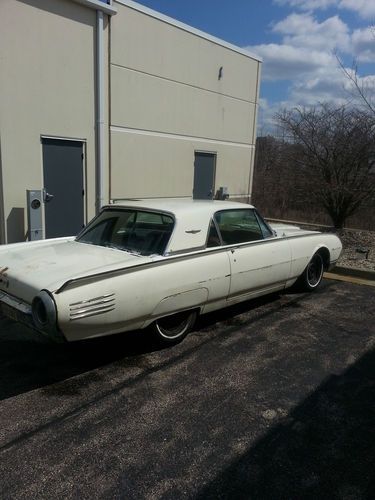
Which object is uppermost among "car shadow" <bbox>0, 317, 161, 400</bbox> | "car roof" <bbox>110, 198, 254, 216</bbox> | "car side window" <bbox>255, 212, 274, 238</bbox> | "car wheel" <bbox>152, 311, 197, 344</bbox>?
"car roof" <bbox>110, 198, 254, 216</bbox>

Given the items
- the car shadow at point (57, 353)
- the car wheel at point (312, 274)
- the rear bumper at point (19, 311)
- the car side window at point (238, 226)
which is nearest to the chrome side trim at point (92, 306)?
the rear bumper at point (19, 311)

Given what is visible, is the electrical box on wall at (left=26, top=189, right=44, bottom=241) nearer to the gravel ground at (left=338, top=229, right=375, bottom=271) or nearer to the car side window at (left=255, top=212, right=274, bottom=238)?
the car side window at (left=255, top=212, right=274, bottom=238)

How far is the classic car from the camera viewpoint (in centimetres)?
316

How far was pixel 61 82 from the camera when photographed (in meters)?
7.07

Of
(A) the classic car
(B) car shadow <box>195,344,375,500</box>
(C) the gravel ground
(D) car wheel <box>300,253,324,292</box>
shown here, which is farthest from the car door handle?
(B) car shadow <box>195,344,375,500</box>

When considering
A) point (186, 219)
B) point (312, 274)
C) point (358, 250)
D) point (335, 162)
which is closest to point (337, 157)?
point (335, 162)

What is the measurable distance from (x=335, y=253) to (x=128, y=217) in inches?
128

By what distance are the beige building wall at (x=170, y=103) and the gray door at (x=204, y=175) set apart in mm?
166

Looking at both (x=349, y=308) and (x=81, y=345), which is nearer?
(x=81, y=345)

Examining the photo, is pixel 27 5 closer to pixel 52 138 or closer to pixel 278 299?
pixel 52 138

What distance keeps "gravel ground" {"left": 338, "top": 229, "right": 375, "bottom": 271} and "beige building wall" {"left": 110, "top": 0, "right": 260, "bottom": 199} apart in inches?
126

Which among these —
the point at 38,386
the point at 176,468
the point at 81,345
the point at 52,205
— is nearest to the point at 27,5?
the point at 52,205

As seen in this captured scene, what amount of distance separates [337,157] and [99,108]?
529 centimetres

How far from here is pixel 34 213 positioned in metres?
6.85
